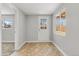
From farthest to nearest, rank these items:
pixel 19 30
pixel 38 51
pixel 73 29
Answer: pixel 19 30 < pixel 38 51 < pixel 73 29

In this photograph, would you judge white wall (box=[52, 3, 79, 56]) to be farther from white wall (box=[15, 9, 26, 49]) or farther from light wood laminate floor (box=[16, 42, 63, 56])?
white wall (box=[15, 9, 26, 49])

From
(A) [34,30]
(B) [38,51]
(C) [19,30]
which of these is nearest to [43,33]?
(A) [34,30]

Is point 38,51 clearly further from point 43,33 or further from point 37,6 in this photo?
point 43,33

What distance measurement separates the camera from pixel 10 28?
814 centimetres

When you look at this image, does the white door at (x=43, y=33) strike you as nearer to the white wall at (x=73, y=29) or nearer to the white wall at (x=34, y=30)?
the white wall at (x=34, y=30)

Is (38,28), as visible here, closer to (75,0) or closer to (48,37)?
(48,37)

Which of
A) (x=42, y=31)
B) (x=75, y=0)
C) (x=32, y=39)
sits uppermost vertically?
(x=75, y=0)

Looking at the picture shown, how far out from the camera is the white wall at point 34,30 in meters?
9.01

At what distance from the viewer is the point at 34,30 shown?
29.9ft

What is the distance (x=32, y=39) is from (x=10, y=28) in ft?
5.93

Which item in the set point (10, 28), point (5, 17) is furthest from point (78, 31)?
point (5, 17)

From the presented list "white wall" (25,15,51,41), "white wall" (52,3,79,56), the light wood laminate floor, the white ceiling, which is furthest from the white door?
"white wall" (52,3,79,56)

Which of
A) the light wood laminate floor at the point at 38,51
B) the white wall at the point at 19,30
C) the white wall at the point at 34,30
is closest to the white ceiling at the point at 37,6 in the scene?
the white wall at the point at 19,30

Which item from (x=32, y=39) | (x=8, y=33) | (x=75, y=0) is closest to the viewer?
(x=75, y=0)
